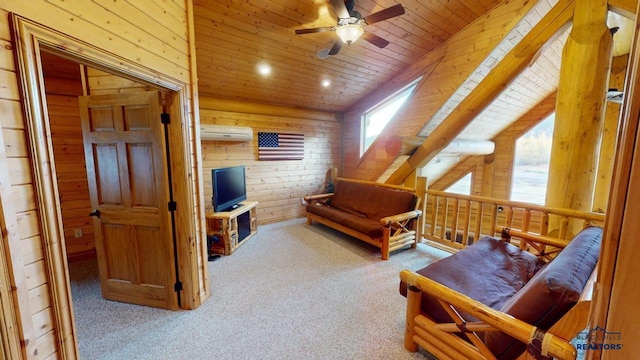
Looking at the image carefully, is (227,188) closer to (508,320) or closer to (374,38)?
(374,38)

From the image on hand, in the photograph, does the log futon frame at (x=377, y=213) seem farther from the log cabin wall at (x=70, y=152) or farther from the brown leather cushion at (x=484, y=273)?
the log cabin wall at (x=70, y=152)

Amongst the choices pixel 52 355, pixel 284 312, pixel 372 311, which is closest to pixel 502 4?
pixel 372 311

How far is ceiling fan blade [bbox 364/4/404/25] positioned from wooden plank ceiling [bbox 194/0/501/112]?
0.64m

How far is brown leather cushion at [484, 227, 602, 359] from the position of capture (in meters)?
1.13

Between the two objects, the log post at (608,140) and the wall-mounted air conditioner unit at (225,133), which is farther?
the wall-mounted air conditioner unit at (225,133)

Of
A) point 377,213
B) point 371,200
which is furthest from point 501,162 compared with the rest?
point 377,213

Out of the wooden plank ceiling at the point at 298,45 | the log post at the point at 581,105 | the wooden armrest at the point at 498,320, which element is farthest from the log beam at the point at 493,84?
the wooden armrest at the point at 498,320

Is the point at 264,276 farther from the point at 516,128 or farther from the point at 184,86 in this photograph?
the point at 516,128

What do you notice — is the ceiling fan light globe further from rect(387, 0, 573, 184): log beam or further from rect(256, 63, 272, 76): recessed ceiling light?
rect(387, 0, 573, 184): log beam

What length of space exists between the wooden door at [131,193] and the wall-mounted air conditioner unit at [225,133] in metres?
1.68

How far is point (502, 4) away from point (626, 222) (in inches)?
140

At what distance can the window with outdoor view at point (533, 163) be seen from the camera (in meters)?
5.04

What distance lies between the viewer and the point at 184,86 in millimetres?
2092

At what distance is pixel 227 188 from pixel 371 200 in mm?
2300
